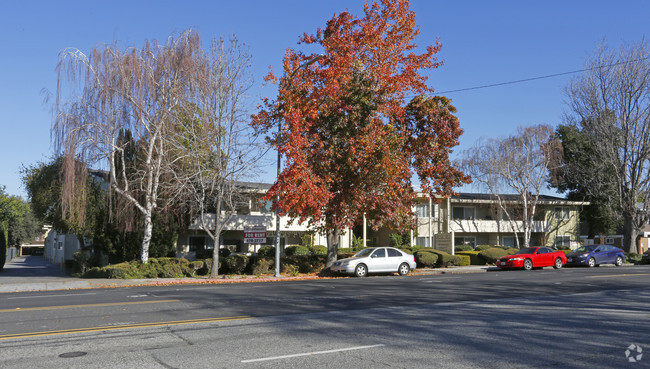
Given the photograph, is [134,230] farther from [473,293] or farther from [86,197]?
[473,293]

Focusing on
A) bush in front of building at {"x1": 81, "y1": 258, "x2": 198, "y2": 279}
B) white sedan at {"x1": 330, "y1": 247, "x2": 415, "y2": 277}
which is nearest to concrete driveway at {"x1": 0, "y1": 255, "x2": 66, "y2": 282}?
bush in front of building at {"x1": 81, "y1": 258, "x2": 198, "y2": 279}

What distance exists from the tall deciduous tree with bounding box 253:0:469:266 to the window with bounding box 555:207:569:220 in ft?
94.9

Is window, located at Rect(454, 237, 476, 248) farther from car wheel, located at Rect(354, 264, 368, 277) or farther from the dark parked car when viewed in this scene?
car wheel, located at Rect(354, 264, 368, 277)

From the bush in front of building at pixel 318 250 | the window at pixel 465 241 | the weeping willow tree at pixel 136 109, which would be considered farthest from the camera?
the window at pixel 465 241

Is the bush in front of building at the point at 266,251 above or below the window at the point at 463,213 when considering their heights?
below

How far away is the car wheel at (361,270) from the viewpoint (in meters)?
25.9

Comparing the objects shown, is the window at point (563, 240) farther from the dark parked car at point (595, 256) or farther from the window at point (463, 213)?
the dark parked car at point (595, 256)

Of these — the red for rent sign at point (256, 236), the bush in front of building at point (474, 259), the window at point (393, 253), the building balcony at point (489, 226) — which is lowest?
the bush in front of building at point (474, 259)

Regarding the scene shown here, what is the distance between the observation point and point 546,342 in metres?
8.38

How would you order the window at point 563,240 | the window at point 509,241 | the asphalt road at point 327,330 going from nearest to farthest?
the asphalt road at point 327,330
the window at point 509,241
the window at point 563,240

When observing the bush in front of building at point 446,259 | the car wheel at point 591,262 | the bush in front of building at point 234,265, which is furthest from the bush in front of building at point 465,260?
the bush in front of building at point 234,265

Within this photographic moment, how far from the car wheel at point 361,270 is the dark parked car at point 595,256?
1561 cm

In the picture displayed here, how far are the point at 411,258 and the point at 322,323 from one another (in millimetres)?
17923

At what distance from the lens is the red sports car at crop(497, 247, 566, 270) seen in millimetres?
31234
